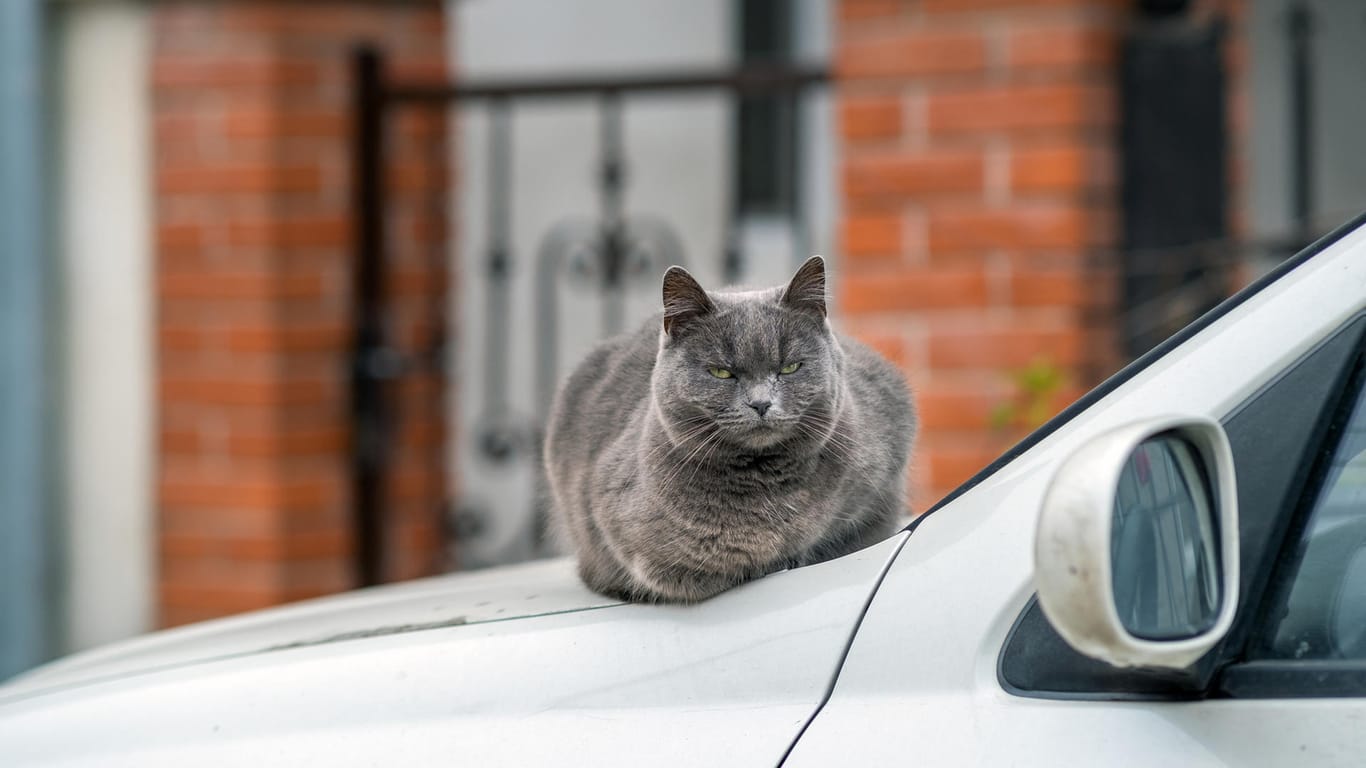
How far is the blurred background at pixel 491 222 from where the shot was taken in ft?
13.1

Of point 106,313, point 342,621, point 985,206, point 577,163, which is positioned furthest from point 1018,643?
point 577,163

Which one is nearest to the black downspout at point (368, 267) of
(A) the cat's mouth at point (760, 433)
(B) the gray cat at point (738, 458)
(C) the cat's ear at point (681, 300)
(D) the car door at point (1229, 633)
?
(B) the gray cat at point (738, 458)

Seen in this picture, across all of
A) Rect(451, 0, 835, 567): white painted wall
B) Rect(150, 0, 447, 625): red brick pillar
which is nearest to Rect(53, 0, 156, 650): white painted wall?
Rect(150, 0, 447, 625): red brick pillar

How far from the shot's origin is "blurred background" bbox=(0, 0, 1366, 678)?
3979 mm

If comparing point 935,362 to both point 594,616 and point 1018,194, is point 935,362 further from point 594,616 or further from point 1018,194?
point 594,616

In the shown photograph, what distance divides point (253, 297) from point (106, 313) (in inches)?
23.1

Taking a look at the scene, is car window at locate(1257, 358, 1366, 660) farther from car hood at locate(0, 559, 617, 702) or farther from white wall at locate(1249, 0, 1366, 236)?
white wall at locate(1249, 0, 1366, 236)

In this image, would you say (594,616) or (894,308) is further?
(894,308)

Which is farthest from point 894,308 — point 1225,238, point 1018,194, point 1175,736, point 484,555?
point 1175,736

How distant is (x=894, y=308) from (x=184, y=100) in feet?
7.37

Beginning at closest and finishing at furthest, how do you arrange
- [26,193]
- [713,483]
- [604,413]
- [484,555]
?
1. [713,483]
2. [604,413]
3. [26,193]
4. [484,555]

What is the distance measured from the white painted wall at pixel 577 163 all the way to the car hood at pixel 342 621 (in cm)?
285

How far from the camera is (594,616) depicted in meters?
1.82

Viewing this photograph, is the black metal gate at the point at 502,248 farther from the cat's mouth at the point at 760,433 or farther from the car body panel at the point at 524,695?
the car body panel at the point at 524,695
